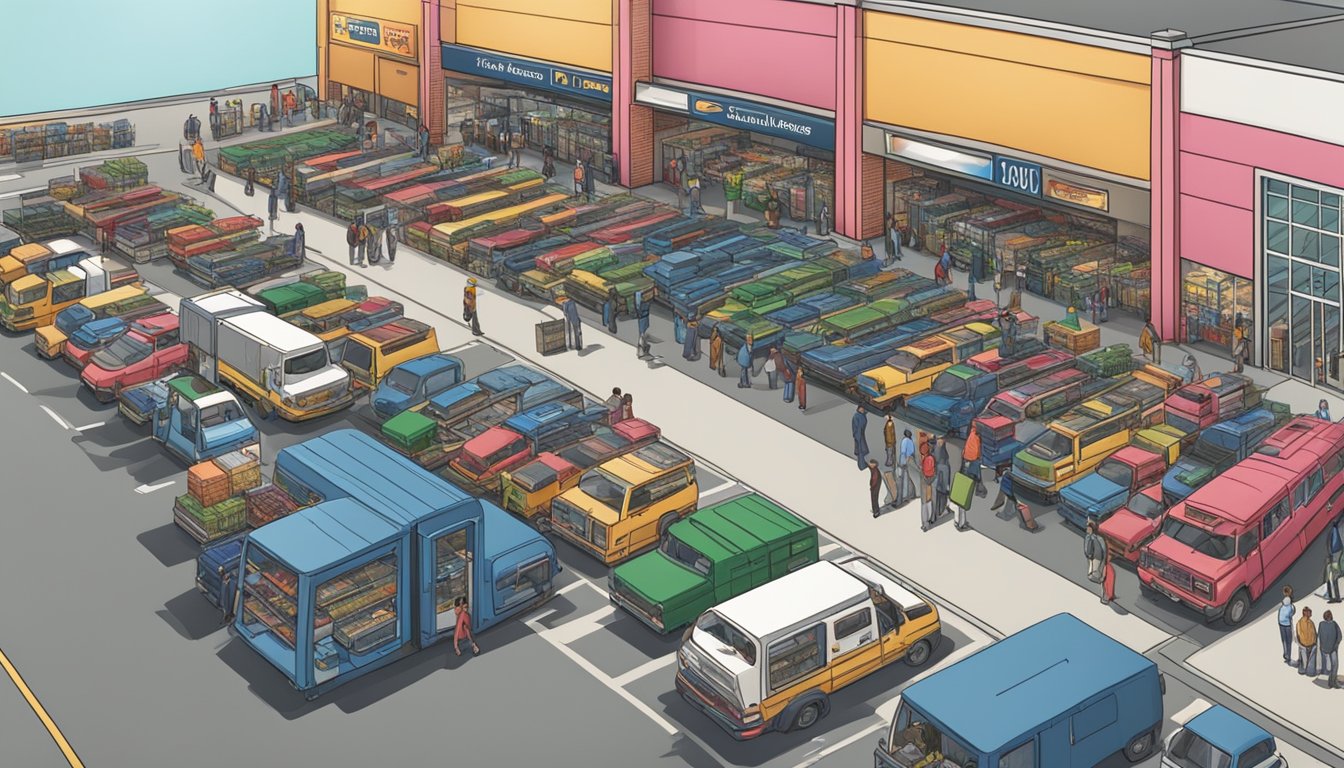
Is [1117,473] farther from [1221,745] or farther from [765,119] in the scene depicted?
[765,119]

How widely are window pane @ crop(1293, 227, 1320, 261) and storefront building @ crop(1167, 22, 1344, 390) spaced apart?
0.09ft

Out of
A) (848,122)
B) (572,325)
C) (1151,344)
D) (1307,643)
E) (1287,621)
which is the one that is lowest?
(1307,643)

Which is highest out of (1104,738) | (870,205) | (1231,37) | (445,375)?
(1231,37)

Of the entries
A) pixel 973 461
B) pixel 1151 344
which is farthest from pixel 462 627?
pixel 1151 344

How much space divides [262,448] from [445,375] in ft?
17.2

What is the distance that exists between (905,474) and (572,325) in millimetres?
13609

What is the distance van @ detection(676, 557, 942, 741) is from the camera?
98.5ft

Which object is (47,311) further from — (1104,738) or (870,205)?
(1104,738)

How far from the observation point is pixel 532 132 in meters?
70.4

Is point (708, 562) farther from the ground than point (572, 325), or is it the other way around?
point (572, 325)

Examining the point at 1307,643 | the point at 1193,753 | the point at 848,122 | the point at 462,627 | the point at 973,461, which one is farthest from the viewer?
the point at 848,122

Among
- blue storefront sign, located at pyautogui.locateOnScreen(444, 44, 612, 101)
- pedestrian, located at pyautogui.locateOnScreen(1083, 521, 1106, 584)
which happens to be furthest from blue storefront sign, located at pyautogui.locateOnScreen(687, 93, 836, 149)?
pedestrian, located at pyautogui.locateOnScreen(1083, 521, 1106, 584)

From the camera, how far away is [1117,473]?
38219mm

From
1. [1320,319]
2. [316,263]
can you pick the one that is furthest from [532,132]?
[1320,319]
